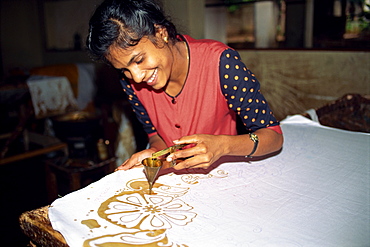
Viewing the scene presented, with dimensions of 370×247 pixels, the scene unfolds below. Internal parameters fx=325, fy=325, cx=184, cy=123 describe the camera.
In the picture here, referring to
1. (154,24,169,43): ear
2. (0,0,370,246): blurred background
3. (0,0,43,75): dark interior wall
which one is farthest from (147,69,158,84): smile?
(0,0,43,75): dark interior wall

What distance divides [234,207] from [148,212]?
0.99 feet

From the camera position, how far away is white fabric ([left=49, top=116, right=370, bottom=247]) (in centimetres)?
98

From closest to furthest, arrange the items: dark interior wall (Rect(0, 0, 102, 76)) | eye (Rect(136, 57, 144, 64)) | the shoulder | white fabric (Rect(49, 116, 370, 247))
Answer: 1. white fabric (Rect(49, 116, 370, 247))
2. eye (Rect(136, 57, 144, 64))
3. the shoulder
4. dark interior wall (Rect(0, 0, 102, 76))

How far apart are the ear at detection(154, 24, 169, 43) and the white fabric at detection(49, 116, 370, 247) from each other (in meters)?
0.60

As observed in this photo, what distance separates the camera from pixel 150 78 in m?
1.41

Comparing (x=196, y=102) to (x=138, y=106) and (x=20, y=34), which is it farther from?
(x=20, y=34)

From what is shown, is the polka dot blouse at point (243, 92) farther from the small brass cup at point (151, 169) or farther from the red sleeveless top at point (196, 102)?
the small brass cup at point (151, 169)

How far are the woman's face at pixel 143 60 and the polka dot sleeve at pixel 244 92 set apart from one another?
323 millimetres

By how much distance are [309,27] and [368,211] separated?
149 inches

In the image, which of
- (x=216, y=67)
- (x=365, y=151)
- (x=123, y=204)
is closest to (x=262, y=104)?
(x=216, y=67)

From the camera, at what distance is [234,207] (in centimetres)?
115

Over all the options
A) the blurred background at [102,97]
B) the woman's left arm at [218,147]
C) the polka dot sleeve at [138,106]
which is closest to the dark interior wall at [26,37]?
the blurred background at [102,97]

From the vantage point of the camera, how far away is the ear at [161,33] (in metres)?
1.41

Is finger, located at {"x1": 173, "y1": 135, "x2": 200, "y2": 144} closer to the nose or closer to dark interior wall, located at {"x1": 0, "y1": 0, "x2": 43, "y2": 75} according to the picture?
the nose
